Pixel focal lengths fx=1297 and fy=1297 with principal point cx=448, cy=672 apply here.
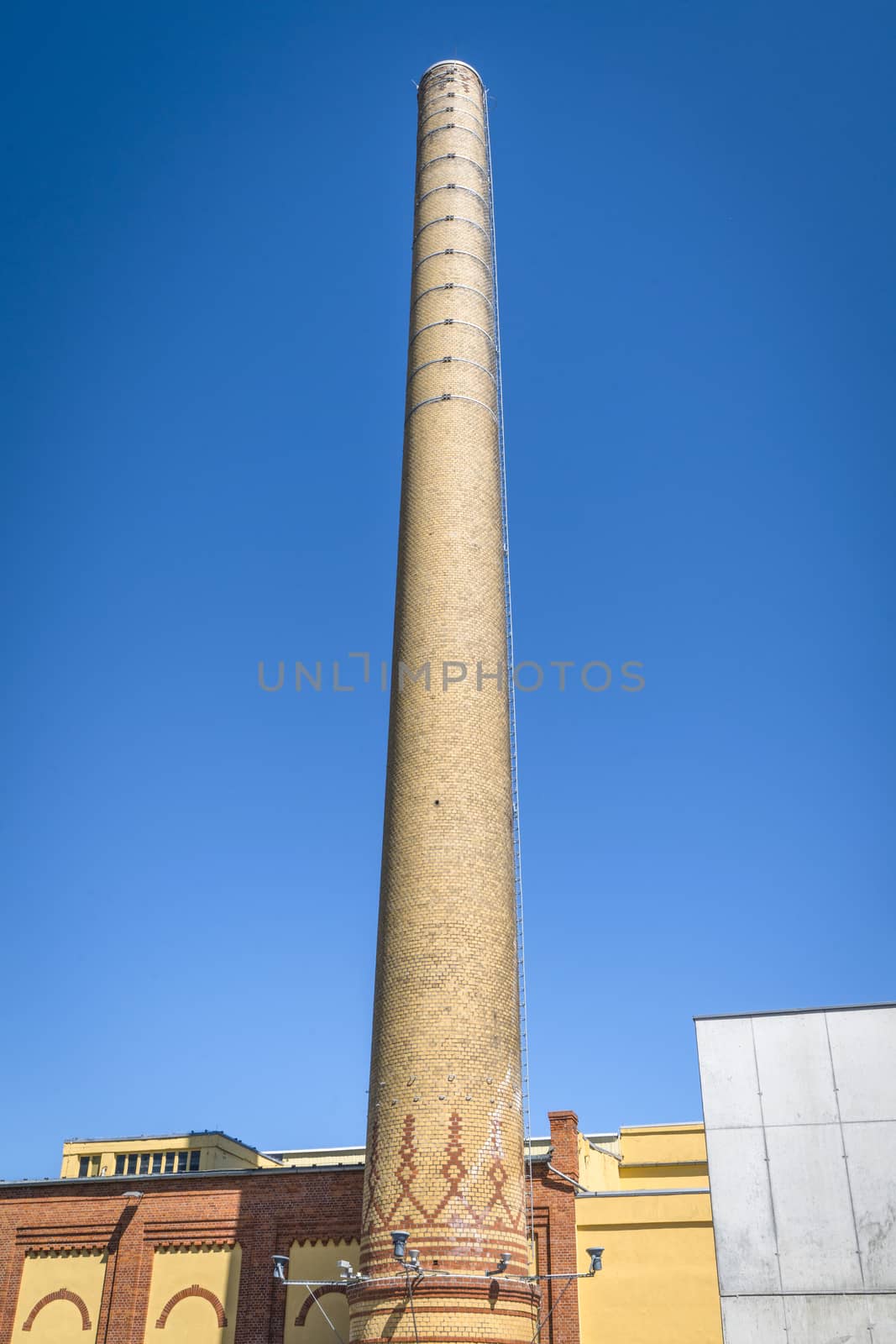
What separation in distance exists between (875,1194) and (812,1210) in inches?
30.2

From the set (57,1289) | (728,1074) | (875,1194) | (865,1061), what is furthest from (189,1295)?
(865,1061)

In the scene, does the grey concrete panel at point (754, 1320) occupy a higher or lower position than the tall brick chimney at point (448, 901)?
lower

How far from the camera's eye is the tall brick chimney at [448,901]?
16.9 metres

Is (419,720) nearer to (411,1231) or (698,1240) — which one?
(411,1231)

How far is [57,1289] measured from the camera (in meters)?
22.7

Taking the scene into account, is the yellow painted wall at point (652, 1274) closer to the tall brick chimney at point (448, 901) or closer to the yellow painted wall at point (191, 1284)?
the tall brick chimney at point (448, 901)

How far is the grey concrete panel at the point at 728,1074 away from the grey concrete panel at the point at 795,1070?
0.13m

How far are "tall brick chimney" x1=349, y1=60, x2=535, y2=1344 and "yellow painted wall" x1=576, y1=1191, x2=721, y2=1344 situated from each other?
2.27 meters

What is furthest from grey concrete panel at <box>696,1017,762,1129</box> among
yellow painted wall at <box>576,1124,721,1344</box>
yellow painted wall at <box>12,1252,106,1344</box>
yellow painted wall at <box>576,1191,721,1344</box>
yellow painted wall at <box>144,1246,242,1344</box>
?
yellow painted wall at <box>12,1252,106,1344</box>

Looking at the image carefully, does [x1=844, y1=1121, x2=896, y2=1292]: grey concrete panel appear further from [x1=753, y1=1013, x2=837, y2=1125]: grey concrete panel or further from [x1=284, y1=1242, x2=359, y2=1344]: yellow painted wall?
[x1=284, y1=1242, x2=359, y2=1344]: yellow painted wall

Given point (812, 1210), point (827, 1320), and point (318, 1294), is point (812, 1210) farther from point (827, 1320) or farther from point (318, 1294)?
point (318, 1294)

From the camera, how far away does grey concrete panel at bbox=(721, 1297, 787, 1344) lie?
15.4m

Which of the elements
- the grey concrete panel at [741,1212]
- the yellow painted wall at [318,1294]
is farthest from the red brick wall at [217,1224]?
the grey concrete panel at [741,1212]

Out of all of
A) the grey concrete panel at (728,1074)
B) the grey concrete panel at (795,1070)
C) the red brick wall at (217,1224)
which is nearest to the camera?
the grey concrete panel at (795,1070)
